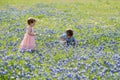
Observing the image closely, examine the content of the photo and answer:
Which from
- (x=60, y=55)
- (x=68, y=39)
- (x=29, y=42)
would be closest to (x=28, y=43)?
(x=29, y=42)

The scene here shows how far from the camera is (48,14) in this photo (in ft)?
79.6

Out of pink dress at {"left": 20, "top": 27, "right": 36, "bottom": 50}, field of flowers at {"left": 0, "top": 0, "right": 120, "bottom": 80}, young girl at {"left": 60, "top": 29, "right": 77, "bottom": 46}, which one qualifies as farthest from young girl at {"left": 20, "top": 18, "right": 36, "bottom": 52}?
young girl at {"left": 60, "top": 29, "right": 77, "bottom": 46}

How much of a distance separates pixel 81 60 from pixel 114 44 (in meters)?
3.32

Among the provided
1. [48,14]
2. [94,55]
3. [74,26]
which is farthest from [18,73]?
[48,14]

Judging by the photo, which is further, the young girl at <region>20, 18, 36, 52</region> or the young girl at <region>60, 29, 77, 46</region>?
the young girl at <region>60, 29, 77, 46</region>

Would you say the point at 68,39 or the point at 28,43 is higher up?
the point at 28,43

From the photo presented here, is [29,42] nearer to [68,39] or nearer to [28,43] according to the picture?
[28,43]

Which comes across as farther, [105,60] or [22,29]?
[22,29]

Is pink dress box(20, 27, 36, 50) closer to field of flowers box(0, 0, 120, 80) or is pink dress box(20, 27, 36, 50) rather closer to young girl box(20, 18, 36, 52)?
young girl box(20, 18, 36, 52)

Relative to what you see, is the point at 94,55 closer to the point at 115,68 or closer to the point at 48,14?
the point at 115,68

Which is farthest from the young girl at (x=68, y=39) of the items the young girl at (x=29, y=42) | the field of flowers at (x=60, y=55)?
the young girl at (x=29, y=42)

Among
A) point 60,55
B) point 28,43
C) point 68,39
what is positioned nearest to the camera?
point 60,55

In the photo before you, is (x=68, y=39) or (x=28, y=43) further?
(x=68, y=39)

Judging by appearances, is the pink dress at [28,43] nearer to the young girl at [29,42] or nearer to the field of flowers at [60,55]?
the young girl at [29,42]
